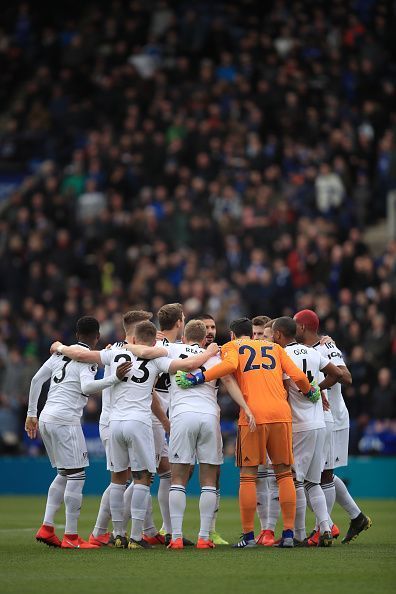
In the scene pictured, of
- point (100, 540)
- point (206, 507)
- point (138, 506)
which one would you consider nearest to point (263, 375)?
point (206, 507)

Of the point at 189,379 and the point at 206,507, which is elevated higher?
the point at 189,379

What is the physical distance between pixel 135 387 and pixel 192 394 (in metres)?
0.57

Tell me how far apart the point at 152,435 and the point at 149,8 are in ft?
80.0

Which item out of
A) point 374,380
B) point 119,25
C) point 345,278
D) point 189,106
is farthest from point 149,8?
point 374,380

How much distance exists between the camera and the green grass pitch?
381 inches

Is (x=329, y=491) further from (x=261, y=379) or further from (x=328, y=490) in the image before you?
(x=261, y=379)

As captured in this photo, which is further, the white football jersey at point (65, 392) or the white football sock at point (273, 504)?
the white football jersey at point (65, 392)

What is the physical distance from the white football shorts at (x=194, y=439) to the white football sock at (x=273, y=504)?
956 mm

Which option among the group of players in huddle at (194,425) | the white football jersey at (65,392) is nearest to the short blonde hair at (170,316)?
the group of players in huddle at (194,425)

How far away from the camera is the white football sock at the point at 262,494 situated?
44.3ft

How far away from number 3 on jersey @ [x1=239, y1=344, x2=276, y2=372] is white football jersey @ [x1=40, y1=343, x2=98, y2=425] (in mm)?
1611

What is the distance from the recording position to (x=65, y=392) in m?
13.4

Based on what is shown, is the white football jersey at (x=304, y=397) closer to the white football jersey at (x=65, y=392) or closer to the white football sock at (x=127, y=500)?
the white football sock at (x=127, y=500)

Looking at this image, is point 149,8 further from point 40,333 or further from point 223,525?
point 223,525
